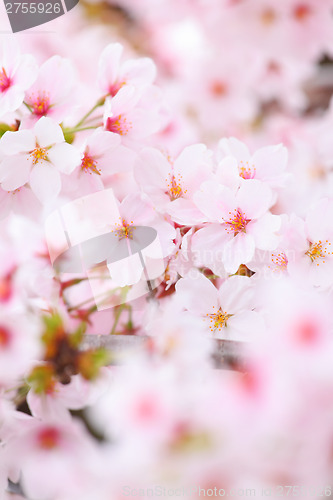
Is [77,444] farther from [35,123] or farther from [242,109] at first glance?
[242,109]

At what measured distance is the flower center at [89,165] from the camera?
68cm

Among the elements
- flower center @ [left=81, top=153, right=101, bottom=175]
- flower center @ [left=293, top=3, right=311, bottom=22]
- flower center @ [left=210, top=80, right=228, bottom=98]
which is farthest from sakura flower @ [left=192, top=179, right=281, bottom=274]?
flower center @ [left=210, top=80, right=228, bottom=98]

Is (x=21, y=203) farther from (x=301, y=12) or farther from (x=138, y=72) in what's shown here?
(x=301, y=12)

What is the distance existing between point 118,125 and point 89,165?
63 mm

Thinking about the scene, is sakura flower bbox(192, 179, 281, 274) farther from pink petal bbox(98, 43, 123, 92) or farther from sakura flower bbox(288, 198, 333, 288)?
pink petal bbox(98, 43, 123, 92)

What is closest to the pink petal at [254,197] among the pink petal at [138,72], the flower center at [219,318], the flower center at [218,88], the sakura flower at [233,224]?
the sakura flower at [233,224]

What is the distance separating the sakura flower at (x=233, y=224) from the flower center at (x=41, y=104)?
21 centimetres

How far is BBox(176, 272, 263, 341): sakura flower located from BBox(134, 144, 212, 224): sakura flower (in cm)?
10

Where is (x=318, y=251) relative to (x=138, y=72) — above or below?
below

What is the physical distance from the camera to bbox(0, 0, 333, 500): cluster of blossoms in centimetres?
38

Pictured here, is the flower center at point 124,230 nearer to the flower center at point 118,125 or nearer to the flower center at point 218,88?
the flower center at point 118,125

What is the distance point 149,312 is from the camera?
65 centimetres

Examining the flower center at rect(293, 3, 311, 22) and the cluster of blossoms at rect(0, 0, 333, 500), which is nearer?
the cluster of blossoms at rect(0, 0, 333, 500)

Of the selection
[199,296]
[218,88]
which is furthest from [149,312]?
[218,88]
